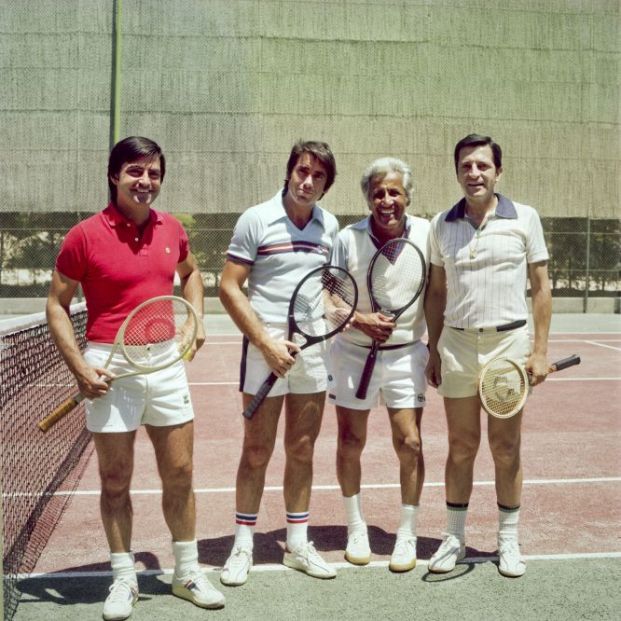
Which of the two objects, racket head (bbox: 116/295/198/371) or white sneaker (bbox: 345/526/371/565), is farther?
white sneaker (bbox: 345/526/371/565)

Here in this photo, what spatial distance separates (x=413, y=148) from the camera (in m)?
20.9

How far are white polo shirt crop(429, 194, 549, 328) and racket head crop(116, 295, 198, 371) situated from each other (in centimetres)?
119

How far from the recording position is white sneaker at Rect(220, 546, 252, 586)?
3.86 metres

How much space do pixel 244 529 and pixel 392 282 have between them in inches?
51.1

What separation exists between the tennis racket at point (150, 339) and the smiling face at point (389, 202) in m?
1.01

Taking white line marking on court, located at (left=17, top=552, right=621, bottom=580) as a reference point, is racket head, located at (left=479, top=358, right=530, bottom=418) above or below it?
above

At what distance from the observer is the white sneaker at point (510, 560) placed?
396 cm

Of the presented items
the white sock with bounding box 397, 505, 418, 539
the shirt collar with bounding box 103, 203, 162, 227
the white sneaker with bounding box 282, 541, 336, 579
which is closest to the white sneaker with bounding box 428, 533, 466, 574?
the white sock with bounding box 397, 505, 418, 539

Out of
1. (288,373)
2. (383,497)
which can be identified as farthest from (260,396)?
(383,497)

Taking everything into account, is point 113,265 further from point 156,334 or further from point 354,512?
point 354,512

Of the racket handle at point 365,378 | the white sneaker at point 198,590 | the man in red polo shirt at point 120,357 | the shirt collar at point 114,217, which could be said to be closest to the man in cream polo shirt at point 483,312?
the racket handle at point 365,378

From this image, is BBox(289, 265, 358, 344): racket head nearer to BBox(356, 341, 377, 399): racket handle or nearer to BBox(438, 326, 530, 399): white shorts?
BBox(356, 341, 377, 399): racket handle

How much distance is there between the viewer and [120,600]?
11.5 ft

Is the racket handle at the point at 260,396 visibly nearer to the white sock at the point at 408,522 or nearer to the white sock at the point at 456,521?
the white sock at the point at 408,522
